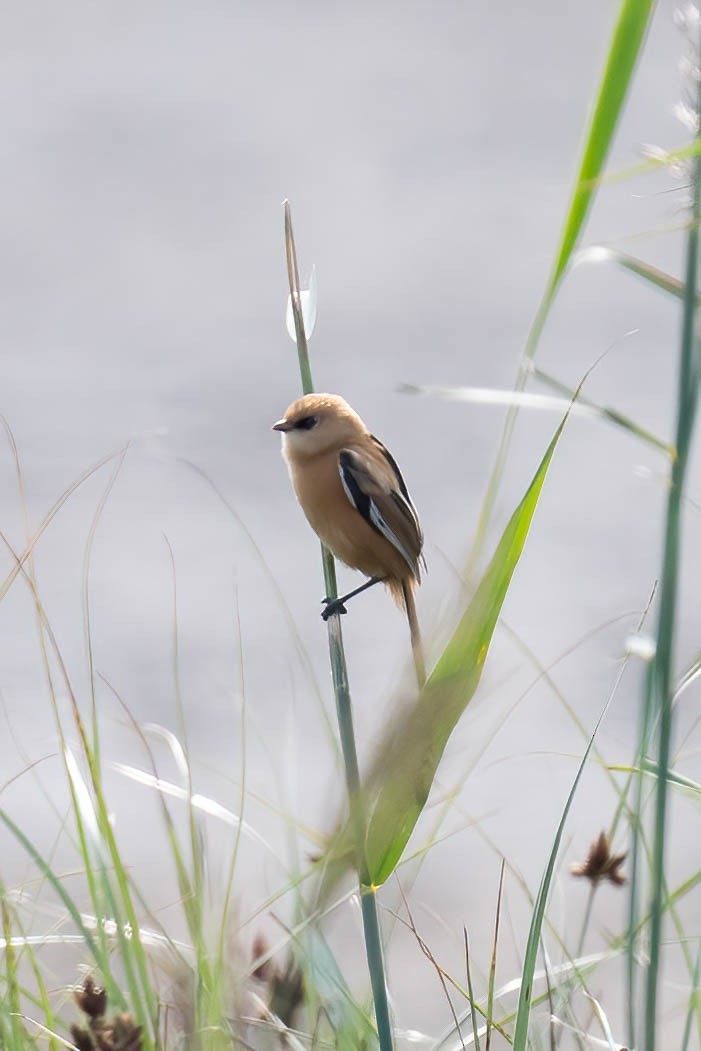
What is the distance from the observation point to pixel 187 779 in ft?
4.47

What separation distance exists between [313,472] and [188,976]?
5.16ft

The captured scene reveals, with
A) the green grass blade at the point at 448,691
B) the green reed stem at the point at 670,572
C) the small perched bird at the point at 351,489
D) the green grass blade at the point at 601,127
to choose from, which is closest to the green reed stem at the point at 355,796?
the green grass blade at the point at 448,691

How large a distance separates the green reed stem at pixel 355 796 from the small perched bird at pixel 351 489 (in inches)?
41.5

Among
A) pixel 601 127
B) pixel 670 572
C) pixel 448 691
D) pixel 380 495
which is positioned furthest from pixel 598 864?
pixel 380 495

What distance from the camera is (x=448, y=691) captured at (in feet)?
3.57

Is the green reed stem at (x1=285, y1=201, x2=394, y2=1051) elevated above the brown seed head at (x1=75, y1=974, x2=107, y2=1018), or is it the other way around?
the green reed stem at (x1=285, y1=201, x2=394, y2=1051)

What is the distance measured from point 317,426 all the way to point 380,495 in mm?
174

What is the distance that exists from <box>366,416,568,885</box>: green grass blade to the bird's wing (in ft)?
4.50

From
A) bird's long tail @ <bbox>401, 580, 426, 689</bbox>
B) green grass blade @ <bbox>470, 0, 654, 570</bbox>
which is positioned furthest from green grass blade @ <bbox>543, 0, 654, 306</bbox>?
bird's long tail @ <bbox>401, 580, 426, 689</bbox>

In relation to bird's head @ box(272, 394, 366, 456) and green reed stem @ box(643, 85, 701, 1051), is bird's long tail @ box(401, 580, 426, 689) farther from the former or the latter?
bird's head @ box(272, 394, 366, 456)

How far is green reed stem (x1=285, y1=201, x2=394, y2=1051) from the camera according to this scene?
1.09m

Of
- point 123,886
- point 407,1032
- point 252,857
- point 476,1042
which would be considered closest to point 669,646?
point 476,1042

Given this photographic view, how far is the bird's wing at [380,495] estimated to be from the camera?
2.55 metres

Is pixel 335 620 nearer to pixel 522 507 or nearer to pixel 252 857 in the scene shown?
pixel 522 507
